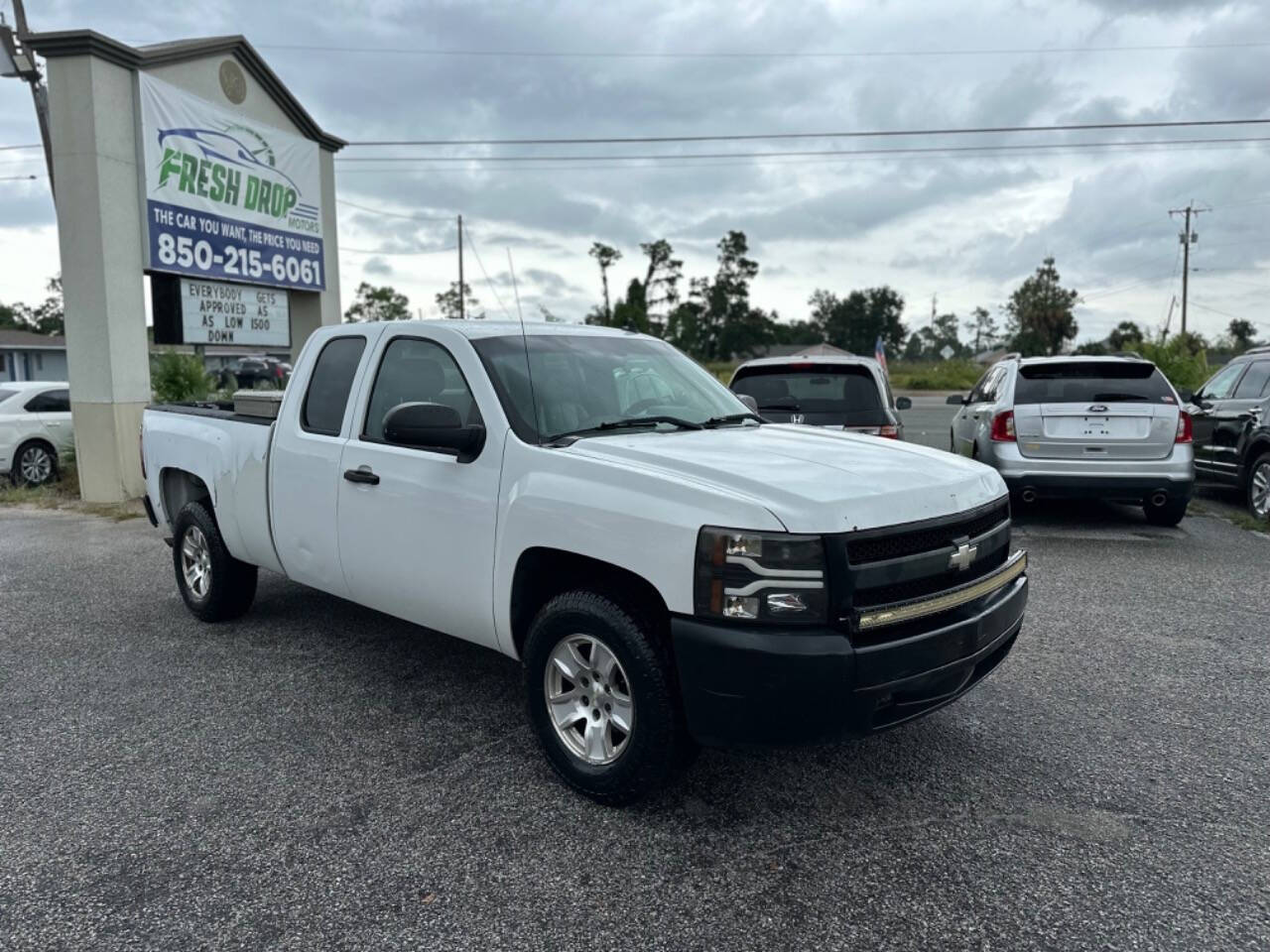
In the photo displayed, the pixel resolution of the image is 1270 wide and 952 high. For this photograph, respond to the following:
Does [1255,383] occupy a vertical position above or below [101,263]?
below

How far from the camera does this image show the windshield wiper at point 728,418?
4.46 metres

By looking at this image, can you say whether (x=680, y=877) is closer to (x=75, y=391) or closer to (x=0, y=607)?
(x=0, y=607)

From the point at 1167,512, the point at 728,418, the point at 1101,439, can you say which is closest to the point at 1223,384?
the point at 1167,512

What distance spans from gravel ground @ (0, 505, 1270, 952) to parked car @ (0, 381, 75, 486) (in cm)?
824

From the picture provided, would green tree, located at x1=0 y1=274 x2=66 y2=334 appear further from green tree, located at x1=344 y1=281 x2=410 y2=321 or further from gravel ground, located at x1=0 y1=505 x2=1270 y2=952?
gravel ground, located at x1=0 y1=505 x2=1270 y2=952

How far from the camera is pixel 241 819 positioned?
342cm

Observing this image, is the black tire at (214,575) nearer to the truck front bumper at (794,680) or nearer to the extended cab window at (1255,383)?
the truck front bumper at (794,680)

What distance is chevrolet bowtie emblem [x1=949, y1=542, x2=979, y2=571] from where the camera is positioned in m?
3.37

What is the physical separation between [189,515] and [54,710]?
5.42ft

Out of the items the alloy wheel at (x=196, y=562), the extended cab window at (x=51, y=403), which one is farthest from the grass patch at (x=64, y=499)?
the alloy wheel at (x=196, y=562)

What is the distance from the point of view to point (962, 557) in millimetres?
3404

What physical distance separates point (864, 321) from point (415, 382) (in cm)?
10633

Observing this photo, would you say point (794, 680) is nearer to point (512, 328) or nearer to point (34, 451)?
point (512, 328)

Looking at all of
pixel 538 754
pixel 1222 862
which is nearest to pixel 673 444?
pixel 538 754
